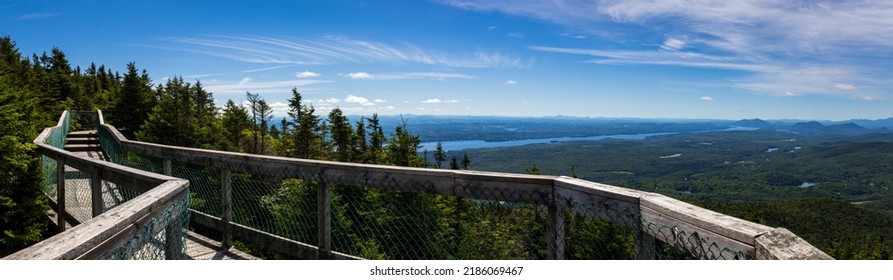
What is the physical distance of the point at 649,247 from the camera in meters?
2.71

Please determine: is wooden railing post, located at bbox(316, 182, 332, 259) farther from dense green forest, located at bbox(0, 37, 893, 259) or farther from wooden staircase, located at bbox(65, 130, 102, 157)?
wooden staircase, located at bbox(65, 130, 102, 157)

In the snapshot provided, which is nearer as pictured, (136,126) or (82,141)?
(82,141)

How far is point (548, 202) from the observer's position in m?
3.19

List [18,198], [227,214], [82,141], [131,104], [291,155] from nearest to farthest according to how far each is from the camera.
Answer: [227,214] < [18,198] < [82,141] < [131,104] < [291,155]

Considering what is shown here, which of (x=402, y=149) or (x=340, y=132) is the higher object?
(x=340, y=132)

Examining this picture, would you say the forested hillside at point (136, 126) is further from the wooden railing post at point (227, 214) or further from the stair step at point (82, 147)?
the wooden railing post at point (227, 214)

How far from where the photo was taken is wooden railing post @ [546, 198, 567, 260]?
3.15 m

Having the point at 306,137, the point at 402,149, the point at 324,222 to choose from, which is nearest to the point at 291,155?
the point at 306,137

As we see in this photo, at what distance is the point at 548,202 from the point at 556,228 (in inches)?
7.1

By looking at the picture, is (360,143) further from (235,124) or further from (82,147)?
(82,147)

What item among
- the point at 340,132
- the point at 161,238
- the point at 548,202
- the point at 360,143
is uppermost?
the point at 548,202

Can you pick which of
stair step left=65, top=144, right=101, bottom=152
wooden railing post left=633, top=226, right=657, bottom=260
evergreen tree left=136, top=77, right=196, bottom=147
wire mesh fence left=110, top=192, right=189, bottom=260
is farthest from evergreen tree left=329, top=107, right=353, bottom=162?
wooden railing post left=633, top=226, right=657, bottom=260

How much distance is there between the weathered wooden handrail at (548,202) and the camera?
2041 mm
